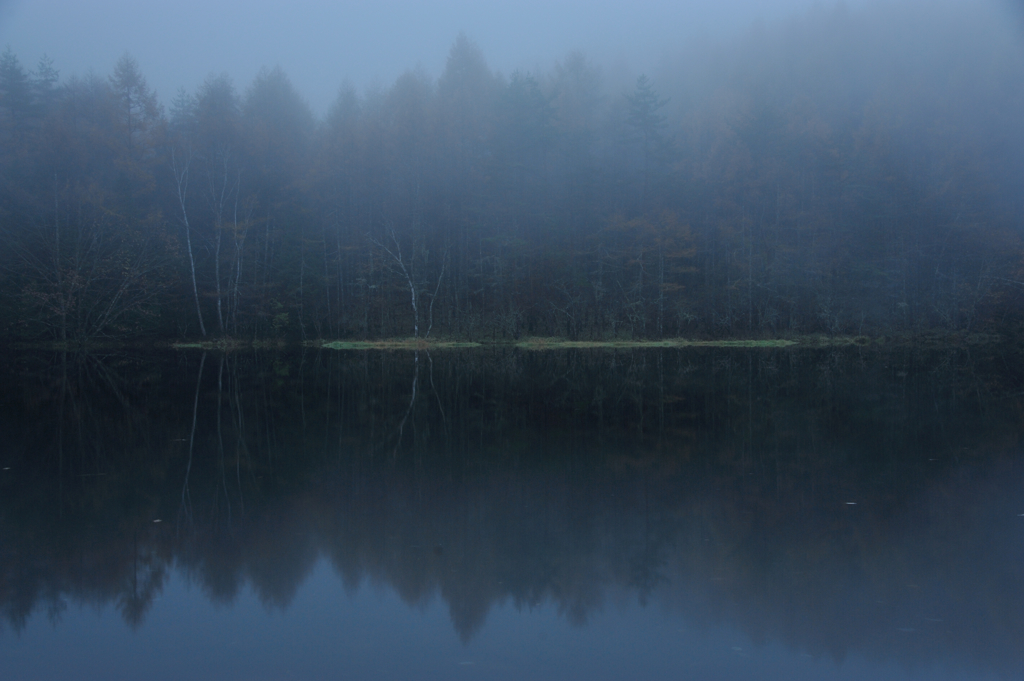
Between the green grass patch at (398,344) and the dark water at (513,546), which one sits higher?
the green grass patch at (398,344)

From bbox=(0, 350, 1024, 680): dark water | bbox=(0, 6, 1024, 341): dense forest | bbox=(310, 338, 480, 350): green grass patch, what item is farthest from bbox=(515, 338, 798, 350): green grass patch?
bbox=(0, 350, 1024, 680): dark water

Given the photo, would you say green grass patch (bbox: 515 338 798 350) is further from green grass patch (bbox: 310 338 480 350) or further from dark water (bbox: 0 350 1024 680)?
dark water (bbox: 0 350 1024 680)

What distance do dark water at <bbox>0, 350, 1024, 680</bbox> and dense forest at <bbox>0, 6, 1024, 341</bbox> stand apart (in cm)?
2367

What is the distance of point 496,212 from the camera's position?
37312 millimetres

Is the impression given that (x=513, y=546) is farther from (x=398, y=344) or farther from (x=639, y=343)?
(x=639, y=343)

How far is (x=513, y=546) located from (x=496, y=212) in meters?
33.0

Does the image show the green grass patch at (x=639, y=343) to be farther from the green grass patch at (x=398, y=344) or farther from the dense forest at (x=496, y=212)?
the green grass patch at (x=398, y=344)

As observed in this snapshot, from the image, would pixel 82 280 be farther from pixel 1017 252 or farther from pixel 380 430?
pixel 1017 252

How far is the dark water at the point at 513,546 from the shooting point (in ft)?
13.1

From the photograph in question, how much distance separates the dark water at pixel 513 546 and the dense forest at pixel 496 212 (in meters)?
23.7

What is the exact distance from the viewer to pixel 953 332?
36.5m

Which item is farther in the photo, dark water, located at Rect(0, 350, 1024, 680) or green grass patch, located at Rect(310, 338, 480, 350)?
green grass patch, located at Rect(310, 338, 480, 350)

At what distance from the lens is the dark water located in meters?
3.98

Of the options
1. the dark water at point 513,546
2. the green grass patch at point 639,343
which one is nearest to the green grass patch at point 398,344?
the green grass patch at point 639,343
